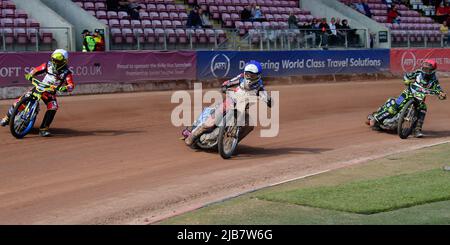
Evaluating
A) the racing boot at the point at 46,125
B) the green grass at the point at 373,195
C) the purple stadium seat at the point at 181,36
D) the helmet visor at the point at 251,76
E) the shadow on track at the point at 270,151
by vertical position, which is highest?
the purple stadium seat at the point at 181,36

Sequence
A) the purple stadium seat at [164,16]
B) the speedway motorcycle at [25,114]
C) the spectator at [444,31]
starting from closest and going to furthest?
the speedway motorcycle at [25,114] → the purple stadium seat at [164,16] → the spectator at [444,31]

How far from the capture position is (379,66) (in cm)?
3284

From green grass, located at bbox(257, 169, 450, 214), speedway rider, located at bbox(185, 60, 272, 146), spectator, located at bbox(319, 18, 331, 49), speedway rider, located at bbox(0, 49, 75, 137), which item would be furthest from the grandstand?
green grass, located at bbox(257, 169, 450, 214)

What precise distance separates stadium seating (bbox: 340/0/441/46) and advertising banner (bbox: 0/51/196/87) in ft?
48.8

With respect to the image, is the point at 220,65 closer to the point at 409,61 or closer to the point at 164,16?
the point at 164,16

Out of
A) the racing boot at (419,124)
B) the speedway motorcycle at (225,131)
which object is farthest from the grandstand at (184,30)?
the racing boot at (419,124)

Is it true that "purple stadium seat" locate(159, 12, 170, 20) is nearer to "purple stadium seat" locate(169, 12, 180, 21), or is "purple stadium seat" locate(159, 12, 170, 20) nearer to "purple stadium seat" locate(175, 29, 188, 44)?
"purple stadium seat" locate(169, 12, 180, 21)

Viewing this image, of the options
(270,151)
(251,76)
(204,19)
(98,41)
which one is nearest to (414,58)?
(204,19)

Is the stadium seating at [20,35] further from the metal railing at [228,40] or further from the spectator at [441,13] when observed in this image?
the spectator at [441,13]

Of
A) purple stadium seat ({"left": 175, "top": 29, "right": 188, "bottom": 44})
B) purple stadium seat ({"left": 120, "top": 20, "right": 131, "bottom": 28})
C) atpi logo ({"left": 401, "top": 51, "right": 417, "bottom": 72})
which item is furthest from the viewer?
atpi logo ({"left": 401, "top": 51, "right": 417, "bottom": 72})

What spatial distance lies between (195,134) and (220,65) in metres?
14.1

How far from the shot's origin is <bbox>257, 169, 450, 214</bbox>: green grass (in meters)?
9.01

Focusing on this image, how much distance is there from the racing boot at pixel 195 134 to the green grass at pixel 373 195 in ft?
11.2

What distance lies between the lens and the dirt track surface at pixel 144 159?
951 cm
